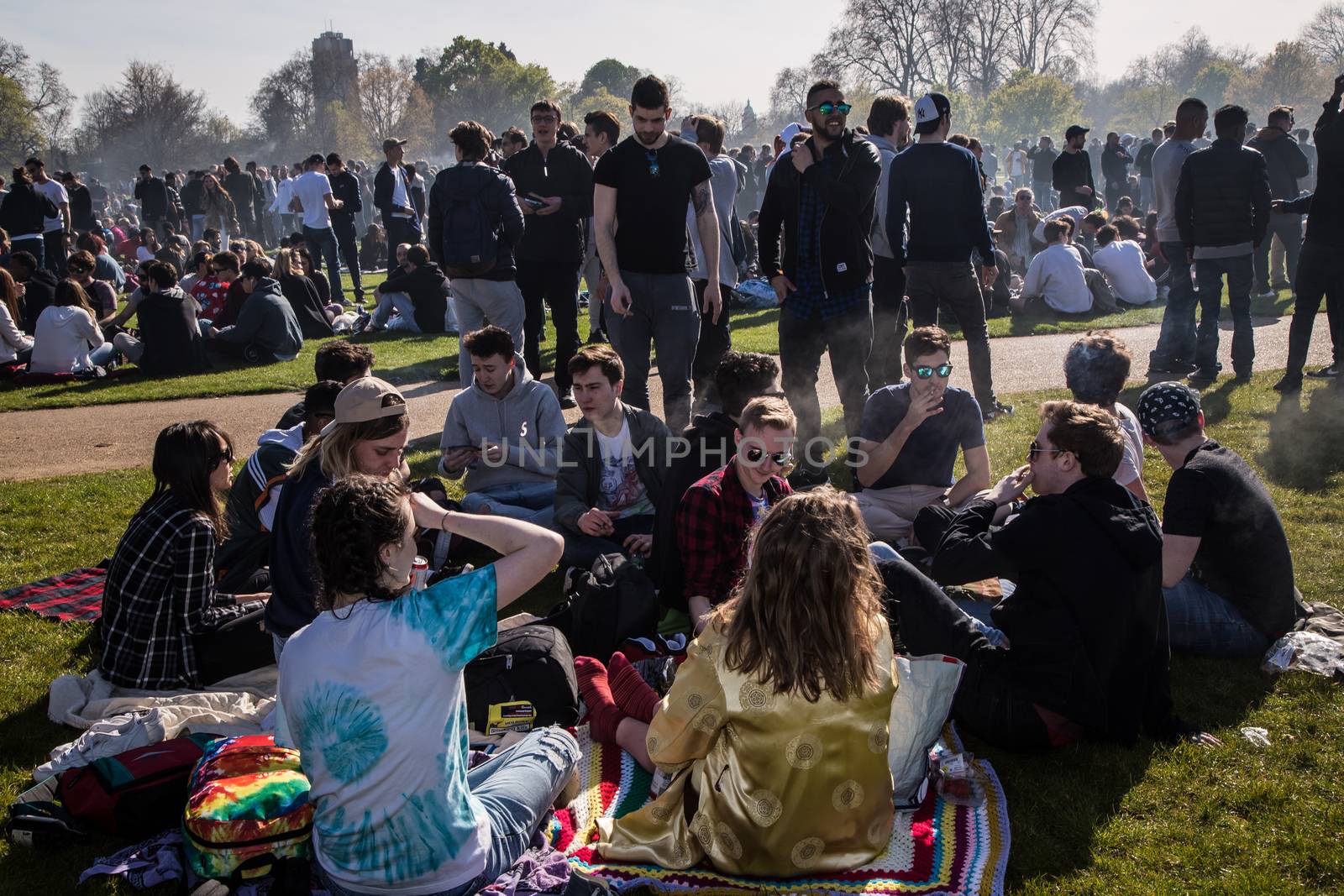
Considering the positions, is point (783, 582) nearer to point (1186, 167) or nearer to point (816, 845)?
point (816, 845)

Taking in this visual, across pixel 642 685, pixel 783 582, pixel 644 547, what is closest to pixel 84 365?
pixel 644 547

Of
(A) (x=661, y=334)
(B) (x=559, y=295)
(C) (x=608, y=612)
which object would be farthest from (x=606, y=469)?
(B) (x=559, y=295)

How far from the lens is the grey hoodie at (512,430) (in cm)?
614

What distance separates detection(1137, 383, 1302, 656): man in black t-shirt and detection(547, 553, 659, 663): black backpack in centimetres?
216

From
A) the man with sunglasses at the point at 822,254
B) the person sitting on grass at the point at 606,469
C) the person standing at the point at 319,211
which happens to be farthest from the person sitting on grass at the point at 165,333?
the person sitting on grass at the point at 606,469

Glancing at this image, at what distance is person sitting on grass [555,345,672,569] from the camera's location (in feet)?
17.8

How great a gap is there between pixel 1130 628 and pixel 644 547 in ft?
8.16

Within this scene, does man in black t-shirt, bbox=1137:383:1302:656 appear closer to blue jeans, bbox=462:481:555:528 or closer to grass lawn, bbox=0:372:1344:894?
grass lawn, bbox=0:372:1344:894

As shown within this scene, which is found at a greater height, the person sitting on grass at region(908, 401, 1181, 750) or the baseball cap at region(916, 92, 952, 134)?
the baseball cap at region(916, 92, 952, 134)

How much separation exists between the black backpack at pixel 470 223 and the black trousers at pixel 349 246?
8550 millimetres

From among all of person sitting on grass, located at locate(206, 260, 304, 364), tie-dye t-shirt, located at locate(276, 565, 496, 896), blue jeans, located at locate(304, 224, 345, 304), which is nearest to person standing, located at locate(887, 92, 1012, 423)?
tie-dye t-shirt, located at locate(276, 565, 496, 896)

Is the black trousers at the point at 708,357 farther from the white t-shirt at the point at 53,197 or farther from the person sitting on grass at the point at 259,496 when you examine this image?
the white t-shirt at the point at 53,197

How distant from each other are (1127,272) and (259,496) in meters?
10.8

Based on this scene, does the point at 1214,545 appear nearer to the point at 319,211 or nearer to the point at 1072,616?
the point at 1072,616
